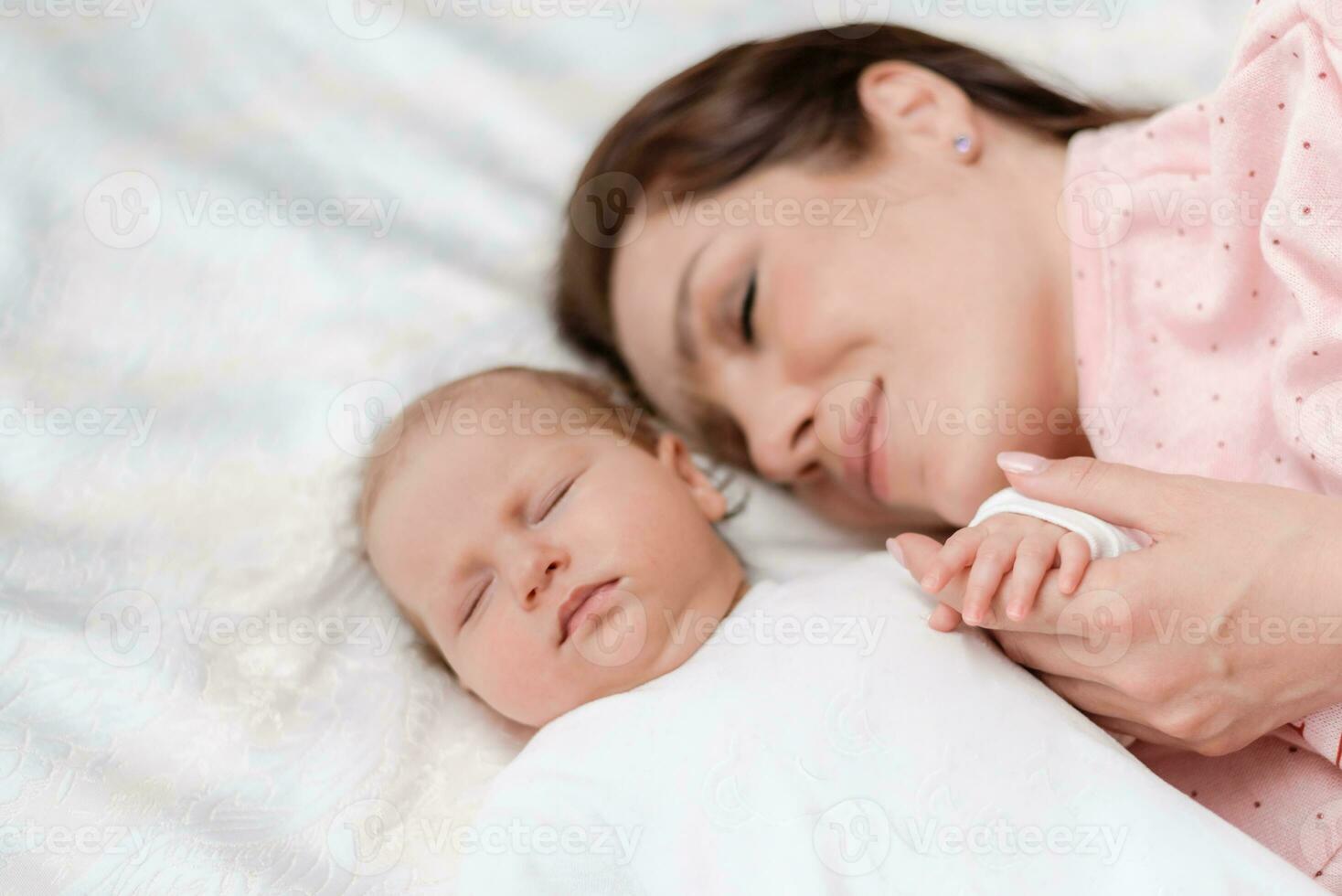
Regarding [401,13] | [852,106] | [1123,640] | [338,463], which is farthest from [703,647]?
[401,13]

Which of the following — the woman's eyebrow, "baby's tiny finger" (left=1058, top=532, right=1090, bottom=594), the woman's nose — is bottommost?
the woman's nose

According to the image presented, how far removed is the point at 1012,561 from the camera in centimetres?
111

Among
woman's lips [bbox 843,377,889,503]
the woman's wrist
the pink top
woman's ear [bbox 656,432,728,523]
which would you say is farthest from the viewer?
woman's ear [bbox 656,432,728,523]

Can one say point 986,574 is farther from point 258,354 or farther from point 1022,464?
point 258,354

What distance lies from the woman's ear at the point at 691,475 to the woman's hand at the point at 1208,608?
457mm

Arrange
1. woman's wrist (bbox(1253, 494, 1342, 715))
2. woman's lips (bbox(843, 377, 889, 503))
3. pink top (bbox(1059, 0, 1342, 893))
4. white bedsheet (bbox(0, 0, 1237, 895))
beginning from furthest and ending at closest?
woman's lips (bbox(843, 377, 889, 503)) < white bedsheet (bbox(0, 0, 1237, 895)) < pink top (bbox(1059, 0, 1342, 893)) < woman's wrist (bbox(1253, 494, 1342, 715))

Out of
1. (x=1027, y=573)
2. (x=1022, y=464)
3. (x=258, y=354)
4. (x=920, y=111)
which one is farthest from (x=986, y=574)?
(x=258, y=354)

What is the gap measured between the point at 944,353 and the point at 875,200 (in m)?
0.23

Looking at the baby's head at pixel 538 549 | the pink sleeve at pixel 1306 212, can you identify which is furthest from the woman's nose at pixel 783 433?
the pink sleeve at pixel 1306 212

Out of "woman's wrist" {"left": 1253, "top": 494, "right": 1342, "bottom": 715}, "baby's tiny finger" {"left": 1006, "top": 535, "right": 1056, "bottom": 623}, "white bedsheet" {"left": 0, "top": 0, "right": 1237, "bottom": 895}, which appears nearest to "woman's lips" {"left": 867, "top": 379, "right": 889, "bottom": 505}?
"white bedsheet" {"left": 0, "top": 0, "right": 1237, "bottom": 895}

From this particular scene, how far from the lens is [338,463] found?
1.57 meters

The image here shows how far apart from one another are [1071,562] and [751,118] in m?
0.80

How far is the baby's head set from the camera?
51.3 inches

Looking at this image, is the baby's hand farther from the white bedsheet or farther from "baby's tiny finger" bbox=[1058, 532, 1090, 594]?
the white bedsheet
